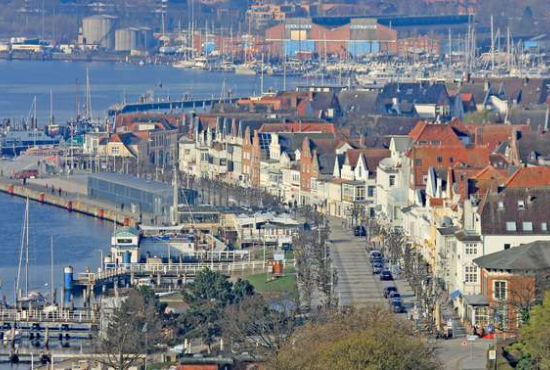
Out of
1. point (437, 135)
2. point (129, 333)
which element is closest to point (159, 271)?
point (129, 333)

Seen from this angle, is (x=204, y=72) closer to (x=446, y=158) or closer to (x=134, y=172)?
(x=134, y=172)

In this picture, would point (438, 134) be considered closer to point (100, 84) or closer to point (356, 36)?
point (100, 84)

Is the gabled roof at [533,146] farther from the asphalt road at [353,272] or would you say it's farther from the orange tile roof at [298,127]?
the orange tile roof at [298,127]

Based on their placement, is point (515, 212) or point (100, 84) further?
point (100, 84)

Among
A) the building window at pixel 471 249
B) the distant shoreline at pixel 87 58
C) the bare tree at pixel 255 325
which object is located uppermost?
the building window at pixel 471 249

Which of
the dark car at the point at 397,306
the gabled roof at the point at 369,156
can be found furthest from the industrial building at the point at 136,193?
the dark car at the point at 397,306
